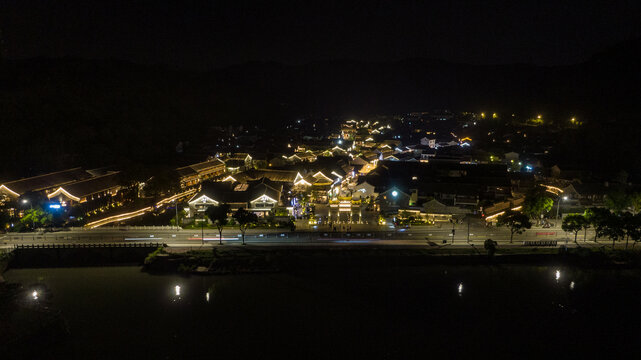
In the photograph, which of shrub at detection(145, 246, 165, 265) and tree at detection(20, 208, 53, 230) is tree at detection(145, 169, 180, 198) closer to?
tree at detection(20, 208, 53, 230)

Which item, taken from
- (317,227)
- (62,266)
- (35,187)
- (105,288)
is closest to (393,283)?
(317,227)

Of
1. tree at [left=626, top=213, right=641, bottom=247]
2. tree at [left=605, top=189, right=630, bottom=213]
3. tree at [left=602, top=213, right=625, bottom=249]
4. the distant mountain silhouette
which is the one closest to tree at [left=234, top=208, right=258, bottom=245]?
tree at [left=602, top=213, right=625, bottom=249]

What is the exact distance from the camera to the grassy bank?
14.0 metres

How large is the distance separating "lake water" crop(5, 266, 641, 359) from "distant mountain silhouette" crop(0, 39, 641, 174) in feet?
60.5

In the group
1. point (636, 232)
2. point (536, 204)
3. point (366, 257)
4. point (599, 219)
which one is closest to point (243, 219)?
point (366, 257)

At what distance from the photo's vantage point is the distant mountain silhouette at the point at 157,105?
29.3 m

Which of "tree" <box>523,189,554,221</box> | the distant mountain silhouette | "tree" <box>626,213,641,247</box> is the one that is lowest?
"tree" <box>626,213,641,247</box>

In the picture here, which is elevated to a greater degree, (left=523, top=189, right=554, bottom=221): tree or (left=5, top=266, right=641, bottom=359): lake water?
(left=523, top=189, right=554, bottom=221): tree

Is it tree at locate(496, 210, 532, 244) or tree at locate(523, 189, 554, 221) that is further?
tree at locate(523, 189, 554, 221)

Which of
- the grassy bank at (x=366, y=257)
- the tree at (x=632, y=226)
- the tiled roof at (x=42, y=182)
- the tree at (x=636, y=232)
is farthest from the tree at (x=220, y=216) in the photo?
the tree at (x=636, y=232)

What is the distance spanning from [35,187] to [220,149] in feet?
64.6

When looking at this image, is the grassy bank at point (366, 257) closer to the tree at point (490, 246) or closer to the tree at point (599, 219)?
the tree at point (490, 246)

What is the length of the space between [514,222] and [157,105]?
45.2m

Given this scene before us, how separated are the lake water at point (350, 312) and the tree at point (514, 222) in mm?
1795
